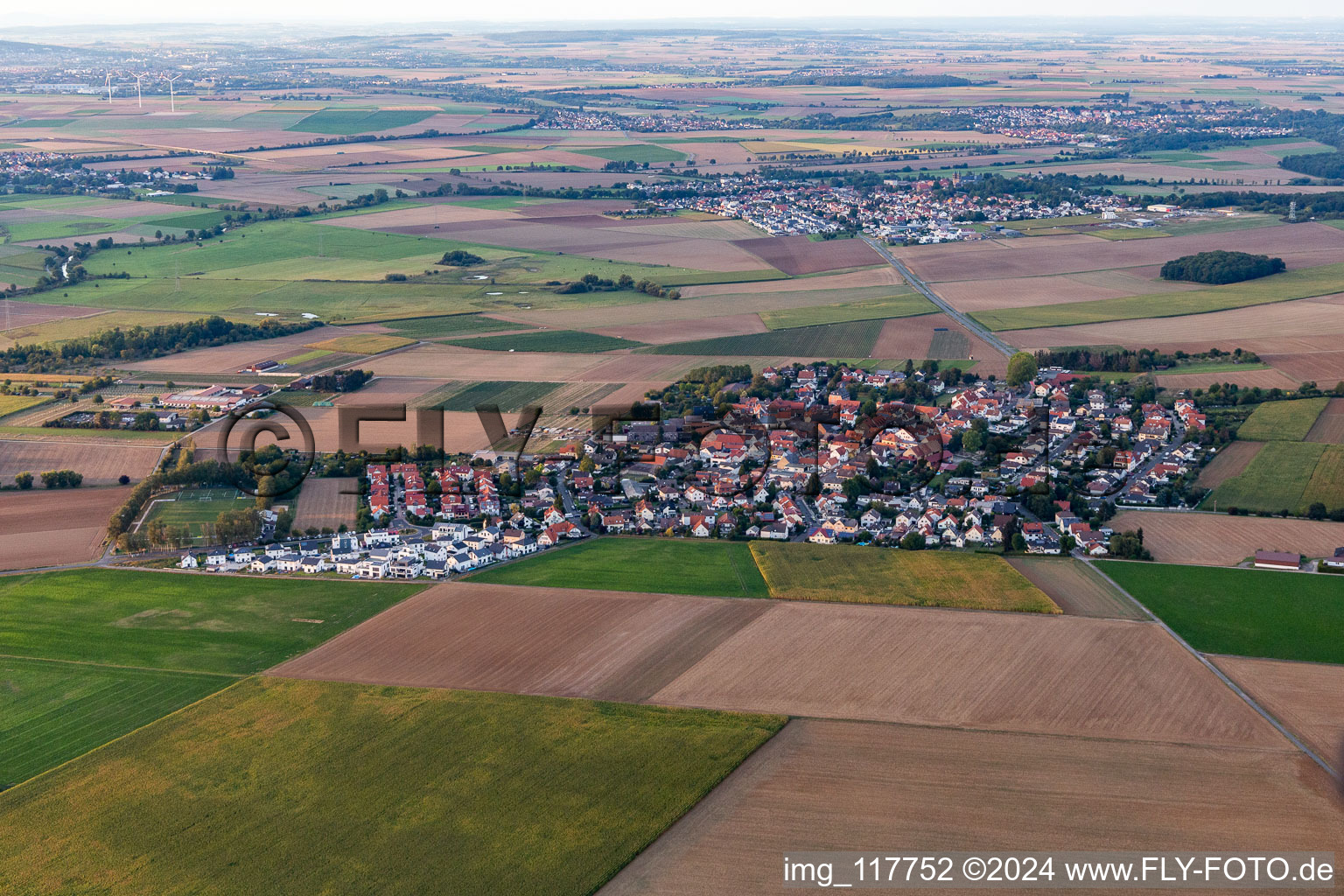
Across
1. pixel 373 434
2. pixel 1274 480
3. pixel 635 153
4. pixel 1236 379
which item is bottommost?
pixel 373 434

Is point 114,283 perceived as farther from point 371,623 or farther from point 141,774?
point 141,774

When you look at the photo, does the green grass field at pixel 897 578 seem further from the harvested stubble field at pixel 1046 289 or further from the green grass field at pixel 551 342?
the harvested stubble field at pixel 1046 289

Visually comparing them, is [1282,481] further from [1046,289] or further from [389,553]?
[1046,289]

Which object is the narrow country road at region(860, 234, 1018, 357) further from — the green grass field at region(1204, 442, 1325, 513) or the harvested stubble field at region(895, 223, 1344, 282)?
the green grass field at region(1204, 442, 1325, 513)

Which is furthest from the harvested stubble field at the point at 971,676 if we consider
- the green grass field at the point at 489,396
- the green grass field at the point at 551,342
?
the green grass field at the point at 551,342

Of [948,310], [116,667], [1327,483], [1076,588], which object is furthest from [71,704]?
[948,310]

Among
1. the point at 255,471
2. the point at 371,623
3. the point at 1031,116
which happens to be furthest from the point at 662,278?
the point at 1031,116
